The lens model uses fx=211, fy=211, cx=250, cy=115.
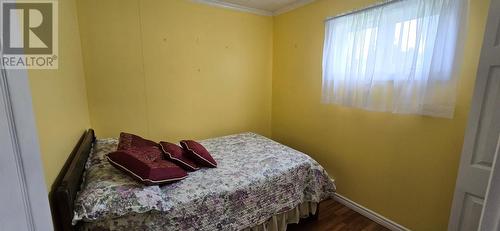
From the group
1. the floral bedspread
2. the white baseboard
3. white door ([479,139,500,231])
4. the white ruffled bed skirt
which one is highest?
white door ([479,139,500,231])

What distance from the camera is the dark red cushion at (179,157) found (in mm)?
1785

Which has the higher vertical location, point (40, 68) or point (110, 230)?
point (40, 68)

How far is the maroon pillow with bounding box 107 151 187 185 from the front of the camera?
142 cm

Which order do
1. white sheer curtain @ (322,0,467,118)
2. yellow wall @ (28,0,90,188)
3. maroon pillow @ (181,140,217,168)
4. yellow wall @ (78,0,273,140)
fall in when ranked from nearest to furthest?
yellow wall @ (28,0,90,188)
white sheer curtain @ (322,0,467,118)
maroon pillow @ (181,140,217,168)
yellow wall @ (78,0,273,140)

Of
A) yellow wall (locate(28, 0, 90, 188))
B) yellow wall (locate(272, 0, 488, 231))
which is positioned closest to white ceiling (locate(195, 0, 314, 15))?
yellow wall (locate(272, 0, 488, 231))

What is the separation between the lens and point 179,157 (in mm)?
1840

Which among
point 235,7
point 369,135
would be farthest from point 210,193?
point 235,7

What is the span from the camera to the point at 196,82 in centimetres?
282

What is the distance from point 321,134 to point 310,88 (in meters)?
0.62

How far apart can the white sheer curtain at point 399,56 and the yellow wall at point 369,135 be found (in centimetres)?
9

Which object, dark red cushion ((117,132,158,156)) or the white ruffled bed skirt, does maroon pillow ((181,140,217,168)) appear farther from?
the white ruffled bed skirt

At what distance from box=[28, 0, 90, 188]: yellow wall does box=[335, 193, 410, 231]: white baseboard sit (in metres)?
2.64

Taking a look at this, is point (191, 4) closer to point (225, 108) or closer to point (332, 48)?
point (225, 108)

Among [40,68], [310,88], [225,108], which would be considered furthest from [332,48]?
[40,68]
